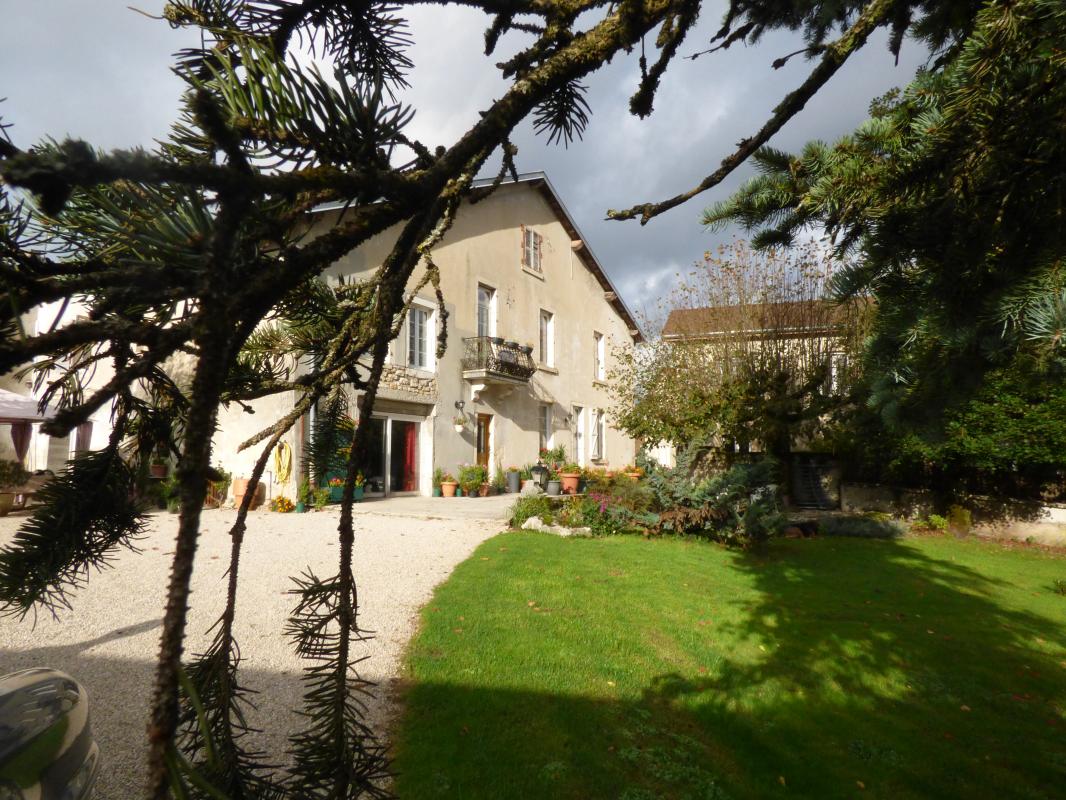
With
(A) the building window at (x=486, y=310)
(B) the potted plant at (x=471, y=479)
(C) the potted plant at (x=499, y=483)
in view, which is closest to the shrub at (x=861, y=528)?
(B) the potted plant at (x=471, y=479)

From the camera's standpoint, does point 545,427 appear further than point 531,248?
Yes

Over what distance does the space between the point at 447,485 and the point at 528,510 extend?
4651mm

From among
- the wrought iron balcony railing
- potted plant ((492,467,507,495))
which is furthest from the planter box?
the wrought iron balcony railing

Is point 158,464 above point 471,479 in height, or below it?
above

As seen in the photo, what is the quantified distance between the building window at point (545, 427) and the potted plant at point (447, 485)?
5.05m

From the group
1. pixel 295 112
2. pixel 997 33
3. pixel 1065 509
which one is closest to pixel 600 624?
pixel 997 33

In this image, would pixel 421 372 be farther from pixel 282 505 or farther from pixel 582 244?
pixel 582 244

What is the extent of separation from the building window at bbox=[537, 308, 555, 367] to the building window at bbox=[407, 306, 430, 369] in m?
5.57

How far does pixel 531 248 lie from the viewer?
1970 centimetres

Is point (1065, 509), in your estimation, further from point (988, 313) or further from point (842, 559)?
point (988, 313)

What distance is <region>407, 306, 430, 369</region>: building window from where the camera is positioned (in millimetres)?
14984

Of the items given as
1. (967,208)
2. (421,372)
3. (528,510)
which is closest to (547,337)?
(421,372)

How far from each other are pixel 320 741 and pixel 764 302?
15.6m

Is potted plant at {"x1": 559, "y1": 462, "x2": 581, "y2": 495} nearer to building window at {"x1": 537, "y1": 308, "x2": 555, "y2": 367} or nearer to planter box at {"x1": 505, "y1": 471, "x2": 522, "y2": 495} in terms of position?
planter box at {"x1": 505, "y1": 471, "x2": 522, "y2": 495}
